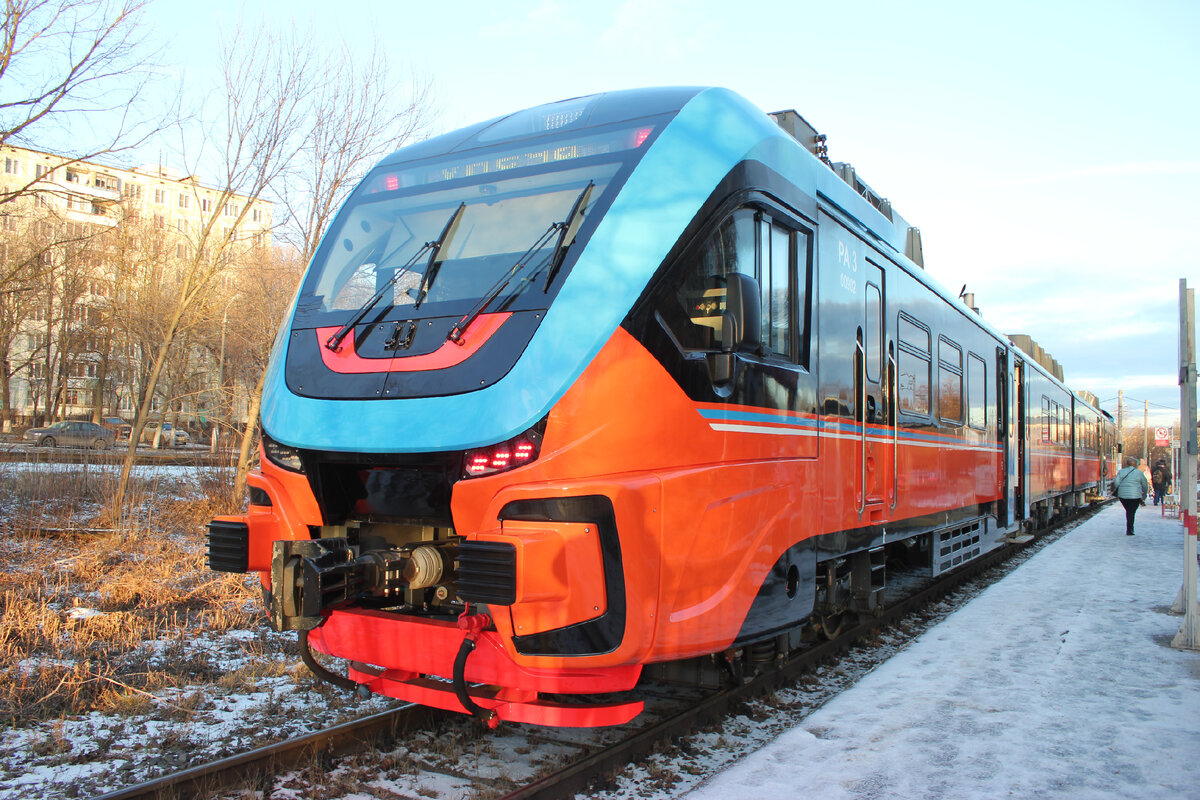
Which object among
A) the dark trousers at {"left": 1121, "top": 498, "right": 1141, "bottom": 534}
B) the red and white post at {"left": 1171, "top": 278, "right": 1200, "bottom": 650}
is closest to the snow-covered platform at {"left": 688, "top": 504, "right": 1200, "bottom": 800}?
the red and white post at {"left": 1171, "top": 278, "right": 1200, "bottom": 650}

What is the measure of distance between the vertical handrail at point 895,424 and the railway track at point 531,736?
1.48 m

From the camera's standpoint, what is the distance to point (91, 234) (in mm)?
10945

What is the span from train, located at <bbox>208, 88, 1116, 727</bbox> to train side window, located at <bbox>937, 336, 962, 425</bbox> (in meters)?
3.23

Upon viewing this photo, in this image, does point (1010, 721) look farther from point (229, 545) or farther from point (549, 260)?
point (229, 545)

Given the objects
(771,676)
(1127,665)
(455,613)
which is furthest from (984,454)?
(455,613)

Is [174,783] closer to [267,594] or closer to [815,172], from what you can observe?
[267,594]

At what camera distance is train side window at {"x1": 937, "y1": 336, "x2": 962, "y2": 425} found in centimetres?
830

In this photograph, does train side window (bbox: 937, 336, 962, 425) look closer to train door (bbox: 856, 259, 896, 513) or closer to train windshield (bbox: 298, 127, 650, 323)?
train door (bbox: 856, 259, 896, 513)

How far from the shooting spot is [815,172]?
213 inches

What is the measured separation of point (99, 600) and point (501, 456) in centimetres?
615

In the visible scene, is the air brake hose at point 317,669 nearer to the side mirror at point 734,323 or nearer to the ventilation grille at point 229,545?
the ventilation grille at point 229,545

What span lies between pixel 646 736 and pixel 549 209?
2740 millimetres

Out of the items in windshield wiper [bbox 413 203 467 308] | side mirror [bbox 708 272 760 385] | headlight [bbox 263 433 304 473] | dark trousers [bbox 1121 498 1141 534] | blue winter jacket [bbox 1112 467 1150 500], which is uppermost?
windshield wiper [bbox 413 203 467 308]

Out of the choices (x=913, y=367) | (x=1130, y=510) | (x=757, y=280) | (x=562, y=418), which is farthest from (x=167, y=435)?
(x=562, y=418)
